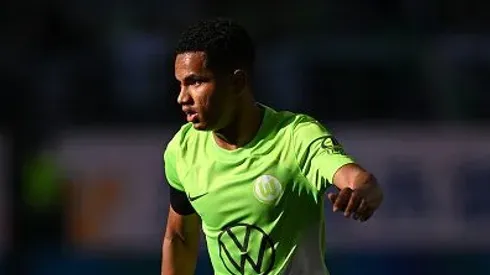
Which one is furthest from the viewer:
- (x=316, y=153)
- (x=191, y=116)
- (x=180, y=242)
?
(x=180, y=242)

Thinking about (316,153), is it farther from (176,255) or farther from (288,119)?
(176,255)

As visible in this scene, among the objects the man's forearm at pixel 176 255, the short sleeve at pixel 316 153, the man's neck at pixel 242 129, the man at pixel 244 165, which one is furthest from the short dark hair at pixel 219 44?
the man's forearm at pixel 176 255

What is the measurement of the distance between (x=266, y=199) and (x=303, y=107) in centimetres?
574

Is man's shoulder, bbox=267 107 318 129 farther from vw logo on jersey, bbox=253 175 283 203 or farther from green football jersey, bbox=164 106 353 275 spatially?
vw logo on jersey, bbox=253 175 283 203

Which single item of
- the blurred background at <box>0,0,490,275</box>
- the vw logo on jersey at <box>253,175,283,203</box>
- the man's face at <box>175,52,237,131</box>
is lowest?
the blurred background at <box>0,0,490,275</box>

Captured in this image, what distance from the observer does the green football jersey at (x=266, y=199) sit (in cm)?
470

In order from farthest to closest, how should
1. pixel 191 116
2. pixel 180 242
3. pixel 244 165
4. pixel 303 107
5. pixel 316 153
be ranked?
pixel 303 107
pixel 180 242
pixel 244 165
pixel 191 116
pixel 316 153

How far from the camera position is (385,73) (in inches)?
414

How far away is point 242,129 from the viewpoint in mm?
4828

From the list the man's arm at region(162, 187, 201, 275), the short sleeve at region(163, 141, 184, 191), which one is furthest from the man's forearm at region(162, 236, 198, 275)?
the short sleeve at region(163, 141, 184, 191)

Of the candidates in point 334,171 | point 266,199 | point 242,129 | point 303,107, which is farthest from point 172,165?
point 303,107

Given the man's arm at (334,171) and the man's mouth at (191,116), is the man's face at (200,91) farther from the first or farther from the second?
the man's arm at (334,171)

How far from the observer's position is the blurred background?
1048cm

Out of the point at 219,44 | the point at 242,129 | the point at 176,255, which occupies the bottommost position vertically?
the point at 176,255
